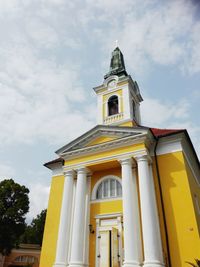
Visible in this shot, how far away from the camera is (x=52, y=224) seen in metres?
14.3

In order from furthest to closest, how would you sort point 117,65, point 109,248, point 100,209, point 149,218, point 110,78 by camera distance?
point 117,65 → point 110,78 → point 100,209 → point 109,248 → point 149,218

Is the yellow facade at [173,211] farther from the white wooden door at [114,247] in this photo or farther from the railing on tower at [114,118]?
the railing on tower at [114,118]

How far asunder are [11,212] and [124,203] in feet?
66.2

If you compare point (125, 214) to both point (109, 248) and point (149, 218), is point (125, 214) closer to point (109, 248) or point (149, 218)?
point (149, 218)

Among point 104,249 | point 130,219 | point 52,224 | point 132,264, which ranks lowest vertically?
point 132,264

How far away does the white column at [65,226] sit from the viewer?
11.9m

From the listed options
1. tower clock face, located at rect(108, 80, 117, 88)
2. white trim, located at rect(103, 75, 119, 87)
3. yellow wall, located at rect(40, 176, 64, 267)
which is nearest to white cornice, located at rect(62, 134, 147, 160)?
yellow wall, located at rect(40, 176, 64, 267)

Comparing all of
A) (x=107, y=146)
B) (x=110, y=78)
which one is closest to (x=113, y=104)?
(x=110, y=78)

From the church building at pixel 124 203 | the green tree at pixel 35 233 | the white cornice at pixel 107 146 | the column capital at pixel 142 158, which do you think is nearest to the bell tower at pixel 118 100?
the church building at pixel 124 203

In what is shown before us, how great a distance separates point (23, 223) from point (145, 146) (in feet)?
70.5

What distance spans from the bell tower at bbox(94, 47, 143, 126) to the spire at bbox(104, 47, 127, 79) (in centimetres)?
5

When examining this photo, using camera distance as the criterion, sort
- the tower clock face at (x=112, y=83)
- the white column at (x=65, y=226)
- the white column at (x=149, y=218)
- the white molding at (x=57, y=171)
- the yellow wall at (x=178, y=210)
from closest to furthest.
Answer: the white column at (x=149, y=218), the yellow wall at (x=178, y=210), the white column at (x=65, y=226), the white molding at (x=57, y=171), the tower clock face at (x=112, y=83)

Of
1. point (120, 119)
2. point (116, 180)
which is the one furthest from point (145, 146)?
point (120, 119)

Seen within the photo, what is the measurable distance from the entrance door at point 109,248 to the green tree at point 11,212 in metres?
18.1
